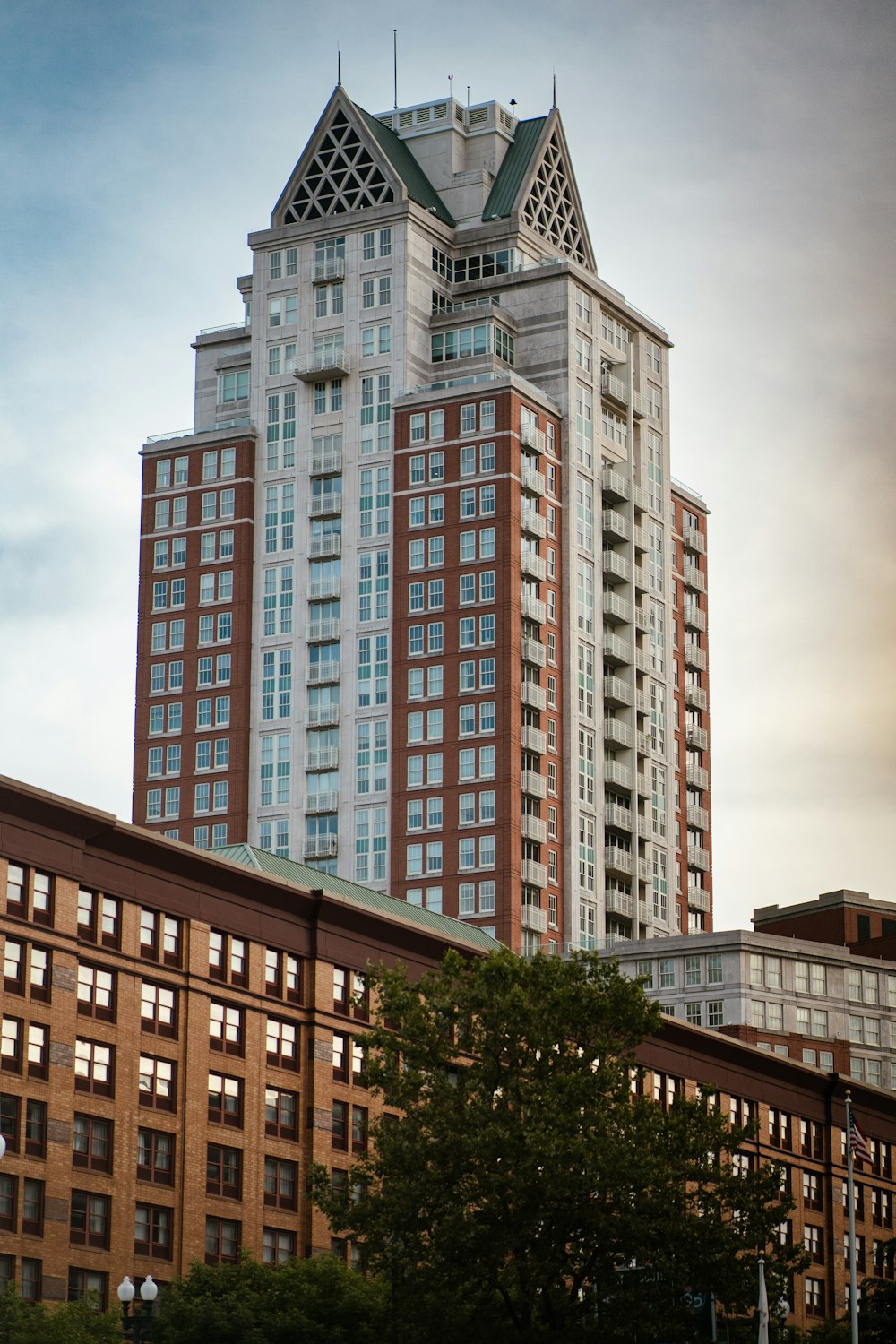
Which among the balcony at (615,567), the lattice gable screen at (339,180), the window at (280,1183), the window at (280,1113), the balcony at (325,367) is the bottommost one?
the window at (280,1183)

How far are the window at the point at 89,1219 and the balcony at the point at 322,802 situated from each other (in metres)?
86.0

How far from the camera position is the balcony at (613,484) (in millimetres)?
188875

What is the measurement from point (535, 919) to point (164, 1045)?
243 feet

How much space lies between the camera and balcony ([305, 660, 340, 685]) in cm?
18312

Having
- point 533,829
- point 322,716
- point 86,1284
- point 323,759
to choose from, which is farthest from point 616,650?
point 86,1284

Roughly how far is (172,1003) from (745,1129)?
90.2 ft

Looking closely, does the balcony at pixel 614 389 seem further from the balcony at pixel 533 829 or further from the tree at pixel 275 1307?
the tree at pixel 275 1307

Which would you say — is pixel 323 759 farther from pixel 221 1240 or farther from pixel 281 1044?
pixel 221 1240

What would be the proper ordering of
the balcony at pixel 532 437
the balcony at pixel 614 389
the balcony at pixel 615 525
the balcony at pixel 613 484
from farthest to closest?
the balcony at pixel 614 389 → the balcony at pixel 613 484 → the balcony at pixel 615 525 → the balcony at pixel 532 437

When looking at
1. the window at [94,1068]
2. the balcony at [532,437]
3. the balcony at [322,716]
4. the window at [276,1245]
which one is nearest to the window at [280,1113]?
the window at [276,1245]

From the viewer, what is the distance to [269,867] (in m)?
115


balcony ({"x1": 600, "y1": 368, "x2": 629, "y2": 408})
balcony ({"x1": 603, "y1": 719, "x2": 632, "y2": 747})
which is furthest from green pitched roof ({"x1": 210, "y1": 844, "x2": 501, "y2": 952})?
balcony ({"x1": 600, "y1": 368, "x2": 629, "y2": 408})

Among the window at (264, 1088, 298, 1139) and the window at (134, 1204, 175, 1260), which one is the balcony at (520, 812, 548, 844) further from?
the window at (134, 1204, 175, 1260)

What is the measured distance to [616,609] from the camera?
188 m
